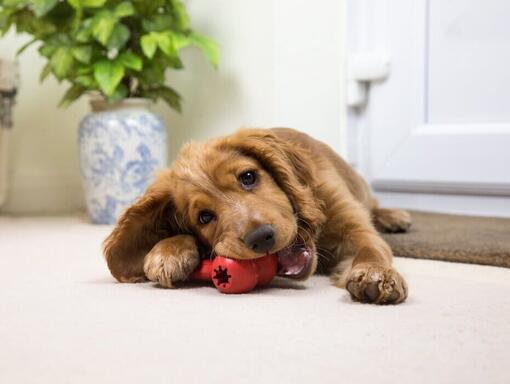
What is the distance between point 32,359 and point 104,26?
235cm

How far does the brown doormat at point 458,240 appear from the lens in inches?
85.8

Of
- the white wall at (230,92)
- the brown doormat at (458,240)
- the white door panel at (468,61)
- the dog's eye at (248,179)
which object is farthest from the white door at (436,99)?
the dog's eye at (248,179)

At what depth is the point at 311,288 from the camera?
178cm

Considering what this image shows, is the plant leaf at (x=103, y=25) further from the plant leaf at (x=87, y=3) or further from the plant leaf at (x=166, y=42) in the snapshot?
the plant leaf at (x=166, y=42)

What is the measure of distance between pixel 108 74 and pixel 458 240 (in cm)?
182

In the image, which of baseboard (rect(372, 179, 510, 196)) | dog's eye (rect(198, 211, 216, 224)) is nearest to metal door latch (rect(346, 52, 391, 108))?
baseboard (rect(372, 179, 510, 196))

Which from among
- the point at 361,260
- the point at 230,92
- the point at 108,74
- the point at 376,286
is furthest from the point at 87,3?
the point at 376,286

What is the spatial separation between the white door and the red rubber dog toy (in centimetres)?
165

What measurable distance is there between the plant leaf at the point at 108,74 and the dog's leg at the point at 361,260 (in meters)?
1.62

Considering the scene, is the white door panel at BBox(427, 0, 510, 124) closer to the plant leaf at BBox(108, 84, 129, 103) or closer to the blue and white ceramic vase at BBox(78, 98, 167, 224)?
the blue and white ceramic vase at BBox(78, 98, 167, 224)

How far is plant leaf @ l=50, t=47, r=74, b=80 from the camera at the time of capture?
132 inches

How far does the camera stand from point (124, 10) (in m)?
3.31

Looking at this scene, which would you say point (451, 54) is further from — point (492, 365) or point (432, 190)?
point (492, 365)

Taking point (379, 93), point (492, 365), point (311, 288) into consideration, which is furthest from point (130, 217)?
point (379, 93)
